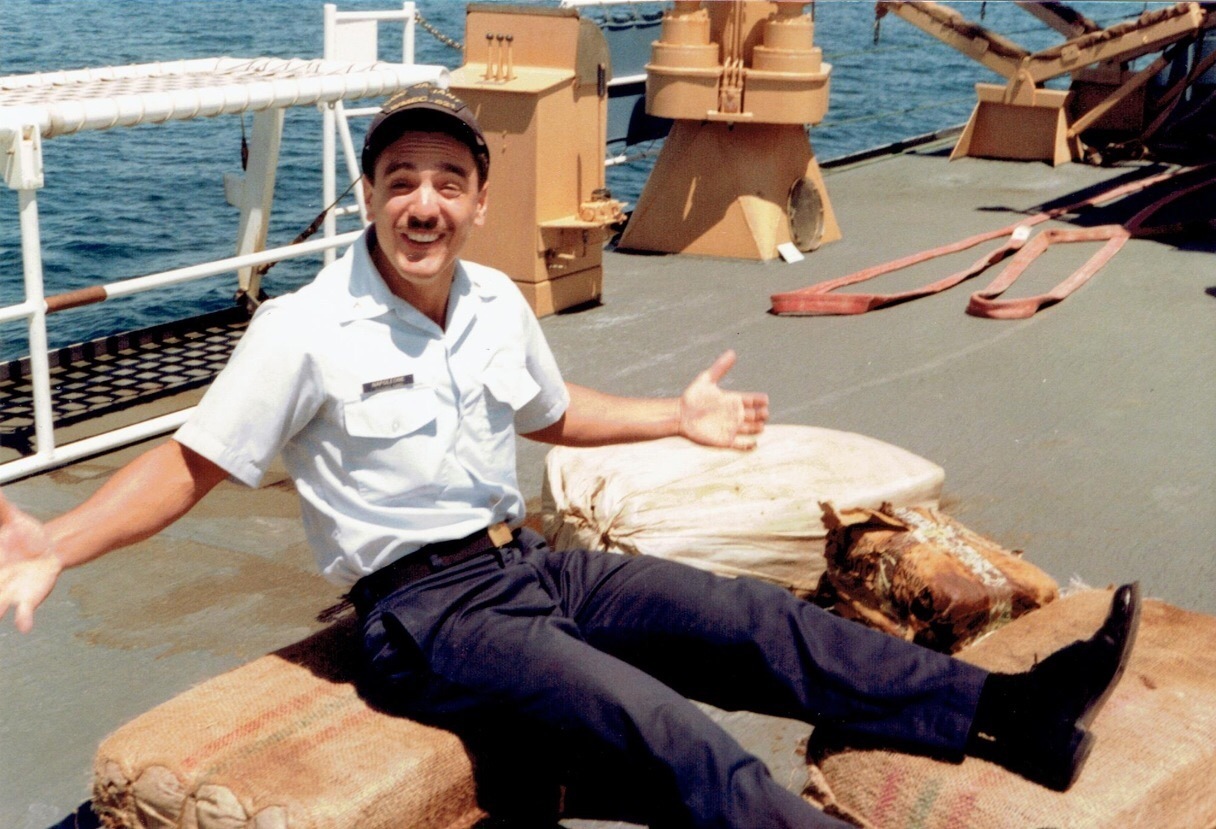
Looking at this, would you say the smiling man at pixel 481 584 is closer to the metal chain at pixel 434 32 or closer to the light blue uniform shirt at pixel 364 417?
the light blue uniform shirt at pixel 364 417

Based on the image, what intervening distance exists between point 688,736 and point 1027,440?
2.82 metres

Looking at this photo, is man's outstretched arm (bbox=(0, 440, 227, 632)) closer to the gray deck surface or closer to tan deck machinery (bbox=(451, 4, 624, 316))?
the gray deck surface

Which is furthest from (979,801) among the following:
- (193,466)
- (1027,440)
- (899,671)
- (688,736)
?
(1027,440)

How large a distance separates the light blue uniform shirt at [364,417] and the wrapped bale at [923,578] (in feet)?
3.12

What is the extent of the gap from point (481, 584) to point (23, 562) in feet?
2.50

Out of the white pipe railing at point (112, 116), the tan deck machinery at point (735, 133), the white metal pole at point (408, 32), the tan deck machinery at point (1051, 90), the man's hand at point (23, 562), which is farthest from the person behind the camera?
the tan deck machinery at point (1051, 90)

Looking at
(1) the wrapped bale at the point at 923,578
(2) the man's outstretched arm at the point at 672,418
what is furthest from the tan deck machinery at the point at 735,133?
(2) the man's outstretched arm at the point at 672,418

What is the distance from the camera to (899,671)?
254 cm

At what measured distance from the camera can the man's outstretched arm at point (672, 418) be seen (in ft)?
9.98

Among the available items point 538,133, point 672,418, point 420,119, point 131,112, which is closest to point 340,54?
point 538,133

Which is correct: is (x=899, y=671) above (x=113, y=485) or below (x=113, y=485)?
below

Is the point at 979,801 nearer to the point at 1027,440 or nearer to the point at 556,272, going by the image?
the point at 1027,440

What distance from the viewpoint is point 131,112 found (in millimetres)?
4434

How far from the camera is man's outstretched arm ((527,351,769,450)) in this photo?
3.04m
